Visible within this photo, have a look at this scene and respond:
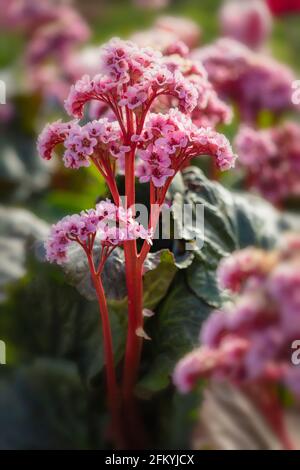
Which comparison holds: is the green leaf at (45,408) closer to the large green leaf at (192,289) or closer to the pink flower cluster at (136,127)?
the large green leaf at (192,289)

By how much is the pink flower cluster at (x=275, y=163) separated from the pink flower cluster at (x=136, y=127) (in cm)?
56

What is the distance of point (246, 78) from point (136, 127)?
2.22 ft

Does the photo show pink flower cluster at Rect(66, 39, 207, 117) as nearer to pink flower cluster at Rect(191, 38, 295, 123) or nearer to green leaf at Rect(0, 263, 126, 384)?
green leaf at Rect(0, 263, 126, 384)

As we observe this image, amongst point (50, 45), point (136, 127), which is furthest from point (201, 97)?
point (50, 45)

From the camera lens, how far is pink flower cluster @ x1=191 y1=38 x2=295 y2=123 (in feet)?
4.60

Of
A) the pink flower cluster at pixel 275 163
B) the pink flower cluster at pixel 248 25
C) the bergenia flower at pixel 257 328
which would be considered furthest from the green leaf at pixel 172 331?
the pink flower cluster at pixel 248 25

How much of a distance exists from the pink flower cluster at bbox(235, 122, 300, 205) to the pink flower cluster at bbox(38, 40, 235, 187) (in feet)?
1.85

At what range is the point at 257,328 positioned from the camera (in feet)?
2.12

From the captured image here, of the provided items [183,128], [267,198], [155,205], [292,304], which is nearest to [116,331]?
[155,205]

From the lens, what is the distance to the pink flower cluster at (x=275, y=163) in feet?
4.64

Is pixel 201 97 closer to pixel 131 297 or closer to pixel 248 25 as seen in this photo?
pixel 131 297

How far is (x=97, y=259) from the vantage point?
3.10 ft

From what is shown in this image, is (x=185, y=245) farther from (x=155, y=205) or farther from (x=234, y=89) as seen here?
(x=234, y=89)

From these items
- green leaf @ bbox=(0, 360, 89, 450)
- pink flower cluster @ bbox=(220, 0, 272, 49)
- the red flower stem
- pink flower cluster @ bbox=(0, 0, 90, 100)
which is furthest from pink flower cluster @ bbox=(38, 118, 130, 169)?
pink flower cluster @ bbox=(220, 0, 272, 49)
